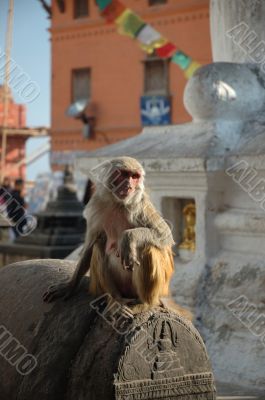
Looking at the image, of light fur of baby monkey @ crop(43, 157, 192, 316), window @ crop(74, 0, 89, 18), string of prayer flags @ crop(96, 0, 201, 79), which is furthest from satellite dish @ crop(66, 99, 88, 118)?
light fur of baby monkey @ crop(43, 157, 192, 316)

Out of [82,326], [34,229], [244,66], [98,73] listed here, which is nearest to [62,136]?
[98,73]

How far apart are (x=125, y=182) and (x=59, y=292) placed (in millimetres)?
444

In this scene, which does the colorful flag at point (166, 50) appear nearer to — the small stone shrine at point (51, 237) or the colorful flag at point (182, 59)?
the colorful flag at point (182, 59)

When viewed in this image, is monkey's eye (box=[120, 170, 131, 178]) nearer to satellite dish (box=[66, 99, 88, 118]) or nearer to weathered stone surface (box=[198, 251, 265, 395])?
weathered stone surface (box=[198, 251, 265, 395])

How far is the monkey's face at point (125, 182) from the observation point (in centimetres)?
269

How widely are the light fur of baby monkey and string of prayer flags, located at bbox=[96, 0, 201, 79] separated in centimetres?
907

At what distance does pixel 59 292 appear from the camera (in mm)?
2574

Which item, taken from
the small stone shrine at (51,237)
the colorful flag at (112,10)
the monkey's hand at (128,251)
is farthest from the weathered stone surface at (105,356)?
the colorful flag at (112,10)

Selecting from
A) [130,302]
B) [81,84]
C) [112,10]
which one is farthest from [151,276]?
[81,84]

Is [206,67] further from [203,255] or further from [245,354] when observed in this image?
[245,354]

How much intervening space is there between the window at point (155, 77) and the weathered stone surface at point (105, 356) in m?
14.7

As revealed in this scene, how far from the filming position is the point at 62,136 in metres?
19.2

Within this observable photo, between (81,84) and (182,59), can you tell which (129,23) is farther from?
(81,84)

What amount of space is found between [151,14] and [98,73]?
200cm
